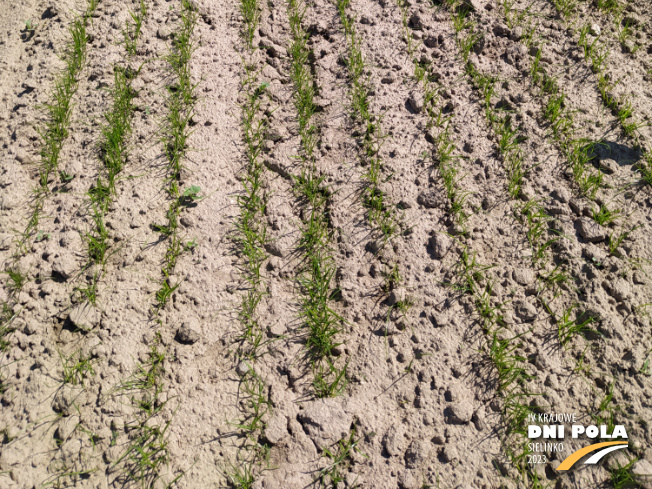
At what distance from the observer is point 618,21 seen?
3.40 m

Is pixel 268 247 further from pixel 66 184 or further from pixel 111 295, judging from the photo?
pixel 66 184

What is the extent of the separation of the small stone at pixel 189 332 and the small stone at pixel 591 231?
229 centimetres

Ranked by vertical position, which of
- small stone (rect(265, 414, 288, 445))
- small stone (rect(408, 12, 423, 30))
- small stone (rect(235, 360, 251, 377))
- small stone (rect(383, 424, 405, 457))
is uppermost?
small stone (rect(408, 12, 423, 30))

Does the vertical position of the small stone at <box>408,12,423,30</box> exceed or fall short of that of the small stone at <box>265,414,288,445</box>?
it exceeds it

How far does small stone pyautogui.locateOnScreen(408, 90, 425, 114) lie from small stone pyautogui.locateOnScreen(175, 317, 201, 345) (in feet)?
6.70

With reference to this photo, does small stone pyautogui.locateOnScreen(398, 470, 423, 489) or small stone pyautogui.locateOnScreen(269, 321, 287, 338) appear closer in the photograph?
small stone pyautogui.locateOnScreen(398, 470, 423, 489)

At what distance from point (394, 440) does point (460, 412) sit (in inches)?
13.9

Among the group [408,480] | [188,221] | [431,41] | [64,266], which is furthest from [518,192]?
[64,266]

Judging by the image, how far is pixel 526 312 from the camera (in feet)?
7.98

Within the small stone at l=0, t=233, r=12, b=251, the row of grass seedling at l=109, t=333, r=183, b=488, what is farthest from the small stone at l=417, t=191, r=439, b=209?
the small stone at l=0, t=233, r=12, b=251

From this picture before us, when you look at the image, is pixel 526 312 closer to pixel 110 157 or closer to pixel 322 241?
pixel 322 241

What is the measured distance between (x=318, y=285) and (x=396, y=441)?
0.90m

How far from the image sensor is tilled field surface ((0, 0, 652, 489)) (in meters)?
2.18

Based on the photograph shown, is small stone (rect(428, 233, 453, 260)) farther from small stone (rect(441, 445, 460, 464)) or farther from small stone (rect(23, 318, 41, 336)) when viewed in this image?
small stone (rect(23, 318, 41, 336))
